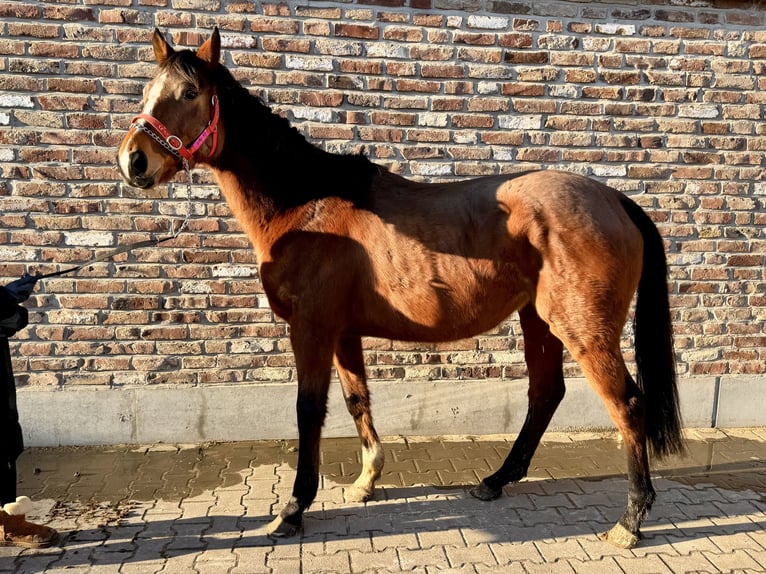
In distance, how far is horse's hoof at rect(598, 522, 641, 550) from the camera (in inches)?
95.9

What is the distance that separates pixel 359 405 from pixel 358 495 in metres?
0.48

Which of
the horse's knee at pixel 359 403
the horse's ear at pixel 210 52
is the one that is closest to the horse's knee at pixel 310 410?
the horse's knee at pixel 359 403

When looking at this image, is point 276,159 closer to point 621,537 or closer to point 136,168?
point 136,168

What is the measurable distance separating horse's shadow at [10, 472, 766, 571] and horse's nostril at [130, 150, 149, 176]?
1700mm

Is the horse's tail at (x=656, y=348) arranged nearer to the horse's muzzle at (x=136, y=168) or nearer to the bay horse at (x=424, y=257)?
the bay horse at (x=424, y=257)

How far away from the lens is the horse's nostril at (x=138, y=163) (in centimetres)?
216

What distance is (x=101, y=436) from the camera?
355 centimetres

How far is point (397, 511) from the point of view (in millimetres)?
2770

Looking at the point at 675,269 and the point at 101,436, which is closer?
the point at 101,436

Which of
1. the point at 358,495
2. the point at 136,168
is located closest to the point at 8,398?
the point at 136,168

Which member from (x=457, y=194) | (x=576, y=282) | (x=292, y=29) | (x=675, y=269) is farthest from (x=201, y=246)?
(x=675, y=269)

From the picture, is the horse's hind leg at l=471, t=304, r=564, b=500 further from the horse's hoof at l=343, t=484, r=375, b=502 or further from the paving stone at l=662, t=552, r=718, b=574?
the paving stone at l=662, t=552, r=718, b=574

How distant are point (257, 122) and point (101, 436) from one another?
244 cm

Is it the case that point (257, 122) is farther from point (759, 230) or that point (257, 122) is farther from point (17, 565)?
point (759, 230)
